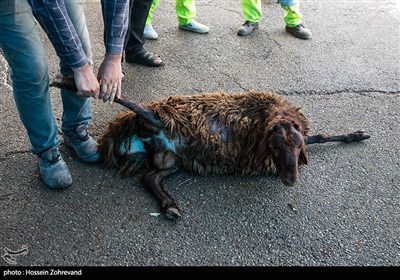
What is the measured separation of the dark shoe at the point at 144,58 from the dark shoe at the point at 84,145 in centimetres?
155

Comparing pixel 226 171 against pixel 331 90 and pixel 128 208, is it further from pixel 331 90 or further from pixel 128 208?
pixel 331 90

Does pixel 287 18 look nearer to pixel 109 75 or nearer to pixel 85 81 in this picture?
pixel 109 75

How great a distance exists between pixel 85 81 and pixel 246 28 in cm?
318

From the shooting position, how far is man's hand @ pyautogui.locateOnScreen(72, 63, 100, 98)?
251cm

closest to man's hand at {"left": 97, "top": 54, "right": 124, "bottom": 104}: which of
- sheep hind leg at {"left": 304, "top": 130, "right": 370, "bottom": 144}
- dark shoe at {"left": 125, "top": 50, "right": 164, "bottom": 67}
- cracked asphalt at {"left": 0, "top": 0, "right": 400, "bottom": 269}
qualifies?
cracked asphalt at {"left": 0, "top": 0, "right": 400, "bottom": 269}

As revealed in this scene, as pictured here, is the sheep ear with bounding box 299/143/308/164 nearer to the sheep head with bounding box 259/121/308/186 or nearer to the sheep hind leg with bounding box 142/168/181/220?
the sheep head with bounding box 259/121/308/186

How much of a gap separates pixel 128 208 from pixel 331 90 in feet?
8.00

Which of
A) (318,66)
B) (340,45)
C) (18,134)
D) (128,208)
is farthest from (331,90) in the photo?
(18,134)

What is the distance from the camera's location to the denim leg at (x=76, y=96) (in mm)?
2709

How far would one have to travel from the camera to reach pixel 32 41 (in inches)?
98.3

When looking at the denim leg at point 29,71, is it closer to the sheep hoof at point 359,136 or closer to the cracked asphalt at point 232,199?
the cracked asphalt at point 232,199

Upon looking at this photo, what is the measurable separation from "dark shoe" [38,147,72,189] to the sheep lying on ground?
1.10 feet

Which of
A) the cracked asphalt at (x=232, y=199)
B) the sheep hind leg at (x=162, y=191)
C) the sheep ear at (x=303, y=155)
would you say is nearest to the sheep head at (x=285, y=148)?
the sheep ear at (x=303, y=155)

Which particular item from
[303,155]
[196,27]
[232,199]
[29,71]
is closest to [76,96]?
[29,71]
